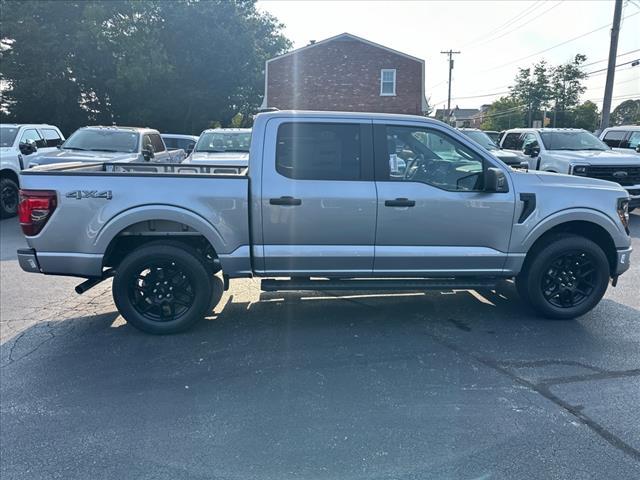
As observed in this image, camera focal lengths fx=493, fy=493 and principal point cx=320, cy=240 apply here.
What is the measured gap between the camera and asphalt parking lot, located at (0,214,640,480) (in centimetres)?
Result: 290

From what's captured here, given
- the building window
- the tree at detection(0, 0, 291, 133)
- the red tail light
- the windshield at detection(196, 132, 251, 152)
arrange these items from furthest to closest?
the building window < the tree at detection(0, 0, 291, 133) < the windshield at detection(196, 132, 251, 152) < the red tail light

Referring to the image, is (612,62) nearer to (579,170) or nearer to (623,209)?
(579,170)

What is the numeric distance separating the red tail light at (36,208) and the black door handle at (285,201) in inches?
A: 75.5

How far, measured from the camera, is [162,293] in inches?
184

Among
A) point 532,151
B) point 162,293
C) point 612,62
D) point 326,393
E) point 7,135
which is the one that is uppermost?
point 612,62

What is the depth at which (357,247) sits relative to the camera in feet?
15.2

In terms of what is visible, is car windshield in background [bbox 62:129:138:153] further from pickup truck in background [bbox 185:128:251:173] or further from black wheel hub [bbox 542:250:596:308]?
black wheel hub [bbox 542:250:596:308]

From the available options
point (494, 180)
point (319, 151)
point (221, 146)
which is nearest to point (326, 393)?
point (319, 151)

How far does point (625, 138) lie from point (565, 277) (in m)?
11.3

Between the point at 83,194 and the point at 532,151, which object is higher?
the point at 532,151

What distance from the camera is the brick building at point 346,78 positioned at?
26797 mm

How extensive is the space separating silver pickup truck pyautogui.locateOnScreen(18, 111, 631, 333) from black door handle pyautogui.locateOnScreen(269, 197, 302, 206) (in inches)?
0.5

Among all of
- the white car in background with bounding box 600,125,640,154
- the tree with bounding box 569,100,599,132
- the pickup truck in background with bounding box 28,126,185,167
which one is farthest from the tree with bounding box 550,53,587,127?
the pickup truck in background with bounding box 28,126,185,167

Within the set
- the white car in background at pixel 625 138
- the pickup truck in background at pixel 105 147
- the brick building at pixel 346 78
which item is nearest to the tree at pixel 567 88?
the brick building at pixel 346 78
